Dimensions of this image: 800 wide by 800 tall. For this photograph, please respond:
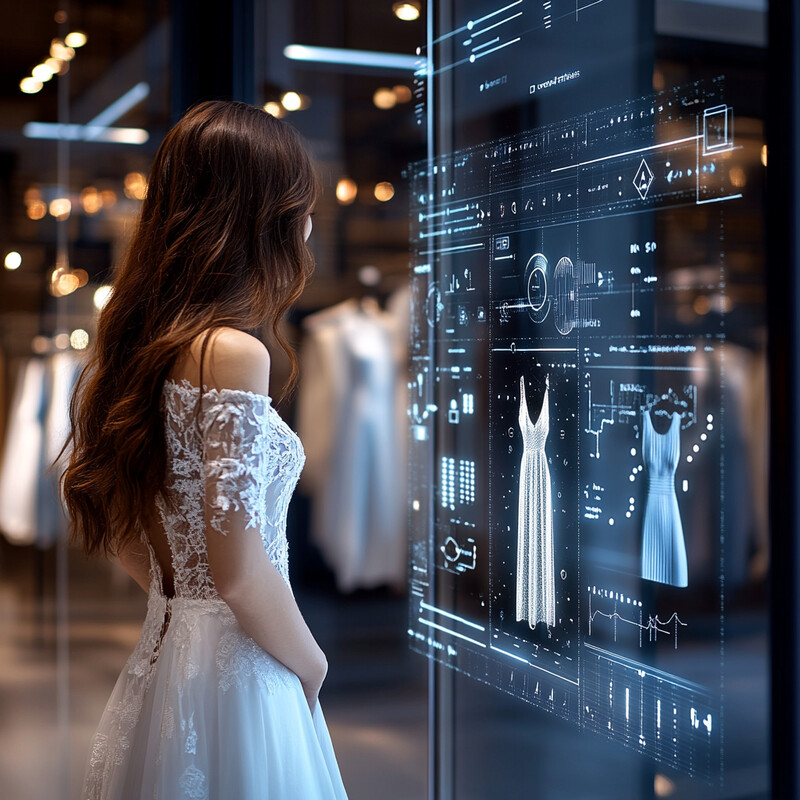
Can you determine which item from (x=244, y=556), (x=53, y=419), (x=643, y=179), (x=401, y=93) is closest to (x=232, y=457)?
(x=244, y=556)

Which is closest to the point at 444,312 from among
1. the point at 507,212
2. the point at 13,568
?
the point at 507,212

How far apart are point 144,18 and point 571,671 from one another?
9.90 ft

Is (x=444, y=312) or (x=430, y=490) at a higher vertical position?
(x=444, y=312)

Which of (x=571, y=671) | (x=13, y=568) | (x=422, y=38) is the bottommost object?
(x=13, y=568)

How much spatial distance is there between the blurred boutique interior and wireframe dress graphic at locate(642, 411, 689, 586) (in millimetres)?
1553

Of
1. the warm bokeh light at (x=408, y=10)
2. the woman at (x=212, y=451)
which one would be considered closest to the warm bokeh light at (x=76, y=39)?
the warm bokeh light at (x=408, y=10)

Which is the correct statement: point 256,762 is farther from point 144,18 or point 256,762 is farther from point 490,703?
point 144,18

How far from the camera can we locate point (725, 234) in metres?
1.10

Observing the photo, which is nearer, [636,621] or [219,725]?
[636,621]

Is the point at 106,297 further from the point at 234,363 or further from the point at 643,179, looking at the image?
the point at 643,179

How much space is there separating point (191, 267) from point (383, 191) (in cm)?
165

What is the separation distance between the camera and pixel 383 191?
2959 mm

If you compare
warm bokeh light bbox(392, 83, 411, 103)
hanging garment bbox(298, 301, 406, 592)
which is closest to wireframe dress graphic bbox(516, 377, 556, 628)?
warm bokeh light bbox(392, 83, 411, 103)

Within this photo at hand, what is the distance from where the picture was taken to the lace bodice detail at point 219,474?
129cm
